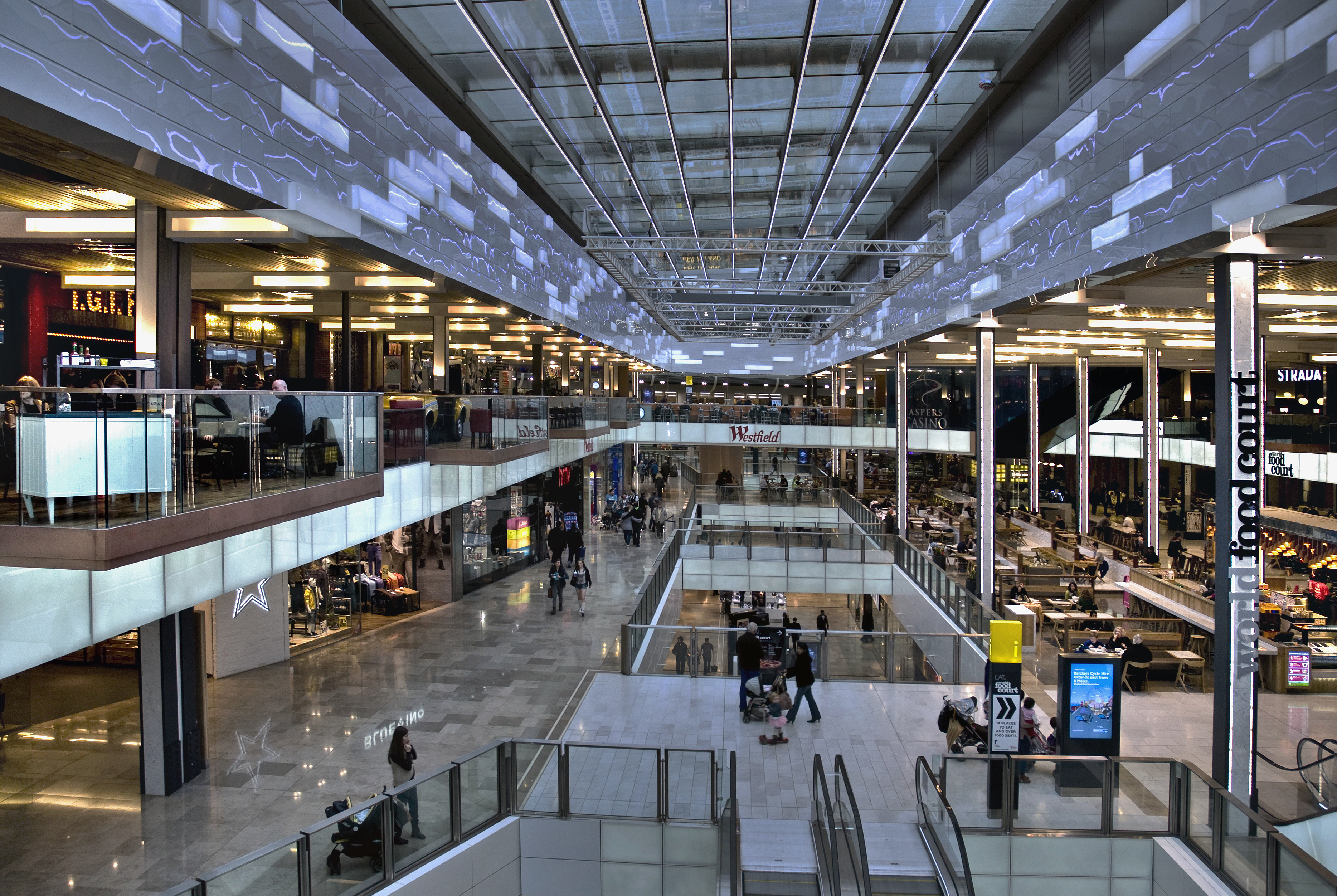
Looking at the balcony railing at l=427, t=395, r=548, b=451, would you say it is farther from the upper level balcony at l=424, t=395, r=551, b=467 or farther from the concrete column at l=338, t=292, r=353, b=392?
the concrete column at l=338, t=292, r=353, b=392

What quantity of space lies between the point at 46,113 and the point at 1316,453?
2339 cm

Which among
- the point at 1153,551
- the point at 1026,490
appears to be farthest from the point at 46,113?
the point at 1026,490

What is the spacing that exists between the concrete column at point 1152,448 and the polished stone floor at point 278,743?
13.7 metres

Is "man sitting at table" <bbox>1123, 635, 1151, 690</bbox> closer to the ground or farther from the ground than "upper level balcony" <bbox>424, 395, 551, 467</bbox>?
closer to the ground

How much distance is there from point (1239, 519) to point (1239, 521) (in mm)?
20

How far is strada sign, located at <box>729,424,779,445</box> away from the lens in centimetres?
3180

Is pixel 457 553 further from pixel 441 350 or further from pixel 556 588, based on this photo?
pixel 441 350

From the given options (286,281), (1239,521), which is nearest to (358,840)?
(1239,521)

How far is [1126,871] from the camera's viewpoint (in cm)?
653

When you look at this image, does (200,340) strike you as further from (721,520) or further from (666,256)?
(721,520)

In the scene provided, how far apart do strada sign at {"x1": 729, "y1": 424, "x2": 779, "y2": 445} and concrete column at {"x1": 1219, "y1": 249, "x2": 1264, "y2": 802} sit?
2468cm

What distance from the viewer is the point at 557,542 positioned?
57.5ft

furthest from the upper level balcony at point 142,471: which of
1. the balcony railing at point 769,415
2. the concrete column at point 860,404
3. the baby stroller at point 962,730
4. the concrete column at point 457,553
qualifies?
the balcony railing at point 769,415

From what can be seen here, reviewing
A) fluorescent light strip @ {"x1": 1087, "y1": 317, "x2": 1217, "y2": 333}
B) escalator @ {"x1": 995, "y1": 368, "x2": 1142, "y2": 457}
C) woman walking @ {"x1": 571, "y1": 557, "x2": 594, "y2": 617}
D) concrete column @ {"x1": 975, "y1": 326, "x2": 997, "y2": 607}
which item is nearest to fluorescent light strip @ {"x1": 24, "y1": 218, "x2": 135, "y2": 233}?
woman walking @ {"x1": 571, "y1": 557, "x2": 594, "y2": 617}
